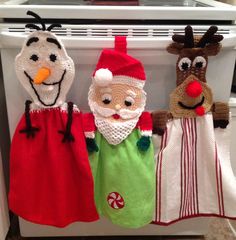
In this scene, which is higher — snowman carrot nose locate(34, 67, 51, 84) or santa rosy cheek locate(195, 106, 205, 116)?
snowman carrot nose locate(34, 67, 51, 84)

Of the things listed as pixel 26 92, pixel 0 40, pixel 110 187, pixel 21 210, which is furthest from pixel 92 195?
pixel 0 40

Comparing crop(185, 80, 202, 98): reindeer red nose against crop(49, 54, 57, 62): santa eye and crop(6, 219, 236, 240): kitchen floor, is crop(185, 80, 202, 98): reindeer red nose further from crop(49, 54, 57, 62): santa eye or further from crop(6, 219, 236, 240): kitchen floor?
crop(6, 219, 236, 240): kitchen floor

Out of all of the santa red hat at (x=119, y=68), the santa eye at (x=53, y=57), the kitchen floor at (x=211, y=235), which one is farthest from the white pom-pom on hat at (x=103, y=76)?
the kitchen floor at (x=211, y=235)

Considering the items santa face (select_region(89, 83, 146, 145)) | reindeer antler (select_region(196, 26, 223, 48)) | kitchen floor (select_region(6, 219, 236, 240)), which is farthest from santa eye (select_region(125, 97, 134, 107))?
kitchen floor (select_region(6, 219, 236, 240))

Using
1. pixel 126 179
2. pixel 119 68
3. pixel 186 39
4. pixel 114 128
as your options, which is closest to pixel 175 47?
pixel 186 39

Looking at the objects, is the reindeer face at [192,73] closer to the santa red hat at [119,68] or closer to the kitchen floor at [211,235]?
the santa red hat at [119,68]

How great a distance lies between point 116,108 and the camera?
77 cm

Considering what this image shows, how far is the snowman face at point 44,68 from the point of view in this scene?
0.71 metres

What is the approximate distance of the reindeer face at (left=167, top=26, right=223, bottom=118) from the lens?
746 millimetres

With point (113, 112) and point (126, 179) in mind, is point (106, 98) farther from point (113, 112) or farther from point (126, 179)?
point (126, 179)

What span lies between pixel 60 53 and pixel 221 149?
1.67 ft

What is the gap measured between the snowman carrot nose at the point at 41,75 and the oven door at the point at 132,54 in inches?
3.6

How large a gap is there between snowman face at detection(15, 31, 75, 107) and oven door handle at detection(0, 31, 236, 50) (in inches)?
1.9

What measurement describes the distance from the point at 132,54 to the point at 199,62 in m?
0.17
